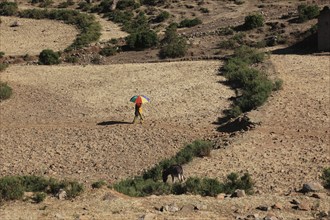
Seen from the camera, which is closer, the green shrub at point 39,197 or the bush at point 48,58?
the green shrub at point 39,197

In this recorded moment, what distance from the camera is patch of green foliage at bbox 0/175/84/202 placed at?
13656mm

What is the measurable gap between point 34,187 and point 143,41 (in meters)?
24.9

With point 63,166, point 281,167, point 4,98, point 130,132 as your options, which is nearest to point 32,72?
point 4,98

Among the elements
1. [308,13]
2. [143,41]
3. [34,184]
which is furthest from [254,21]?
[34,184]

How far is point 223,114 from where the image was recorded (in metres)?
24.1

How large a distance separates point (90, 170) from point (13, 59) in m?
21.0

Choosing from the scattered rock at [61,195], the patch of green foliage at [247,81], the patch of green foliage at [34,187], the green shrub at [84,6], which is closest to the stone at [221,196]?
the patch of green foliage at [34,187]

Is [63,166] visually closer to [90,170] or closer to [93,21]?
[90,170]

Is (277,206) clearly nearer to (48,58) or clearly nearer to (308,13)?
(48,58)

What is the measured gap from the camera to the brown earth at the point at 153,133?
514 inches

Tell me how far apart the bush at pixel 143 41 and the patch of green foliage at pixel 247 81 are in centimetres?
779

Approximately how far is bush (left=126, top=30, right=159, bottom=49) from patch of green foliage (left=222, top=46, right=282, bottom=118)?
779 centimetres

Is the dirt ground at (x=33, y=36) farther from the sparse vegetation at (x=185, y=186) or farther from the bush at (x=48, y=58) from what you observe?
the sparse vegetation at (x=185, y=186)

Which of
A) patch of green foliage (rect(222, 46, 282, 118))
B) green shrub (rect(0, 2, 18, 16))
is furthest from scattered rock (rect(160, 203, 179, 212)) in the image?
green shrub (rect(0, 2, 18, 16))
